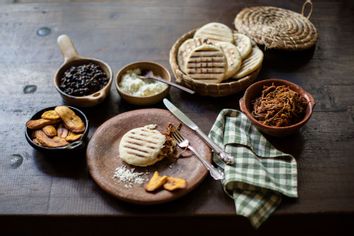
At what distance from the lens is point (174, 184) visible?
1243 millimetres

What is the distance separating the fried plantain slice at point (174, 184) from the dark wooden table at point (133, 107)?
0.05 metres

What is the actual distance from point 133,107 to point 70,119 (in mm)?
232

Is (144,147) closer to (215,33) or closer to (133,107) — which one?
(133,107)

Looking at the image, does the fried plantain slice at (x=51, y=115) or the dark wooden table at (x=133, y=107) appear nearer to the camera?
the dark wooden table at (x=133, y=107)

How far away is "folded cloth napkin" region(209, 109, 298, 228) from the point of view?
122cm

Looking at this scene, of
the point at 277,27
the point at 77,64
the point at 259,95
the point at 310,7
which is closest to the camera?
the point at 259,95

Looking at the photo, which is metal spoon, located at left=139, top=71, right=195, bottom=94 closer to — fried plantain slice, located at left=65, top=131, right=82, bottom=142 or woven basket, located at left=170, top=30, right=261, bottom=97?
woven basket, located at left=170, top=30, right=261, bottom=97

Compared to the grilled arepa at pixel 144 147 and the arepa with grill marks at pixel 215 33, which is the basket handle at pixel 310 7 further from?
the grilled arepa at pixel 144 147

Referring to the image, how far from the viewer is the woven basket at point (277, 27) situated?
5.44 feet

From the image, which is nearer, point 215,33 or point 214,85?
point 214,85

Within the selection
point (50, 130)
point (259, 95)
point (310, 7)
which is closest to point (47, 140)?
point (50, 130)

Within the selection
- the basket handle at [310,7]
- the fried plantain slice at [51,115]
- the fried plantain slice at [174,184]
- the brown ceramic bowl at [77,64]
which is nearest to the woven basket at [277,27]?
the basket handle at [310,7]

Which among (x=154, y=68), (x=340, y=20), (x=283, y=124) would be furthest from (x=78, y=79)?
(x=340, y=20)

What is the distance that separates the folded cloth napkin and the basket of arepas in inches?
4.3
